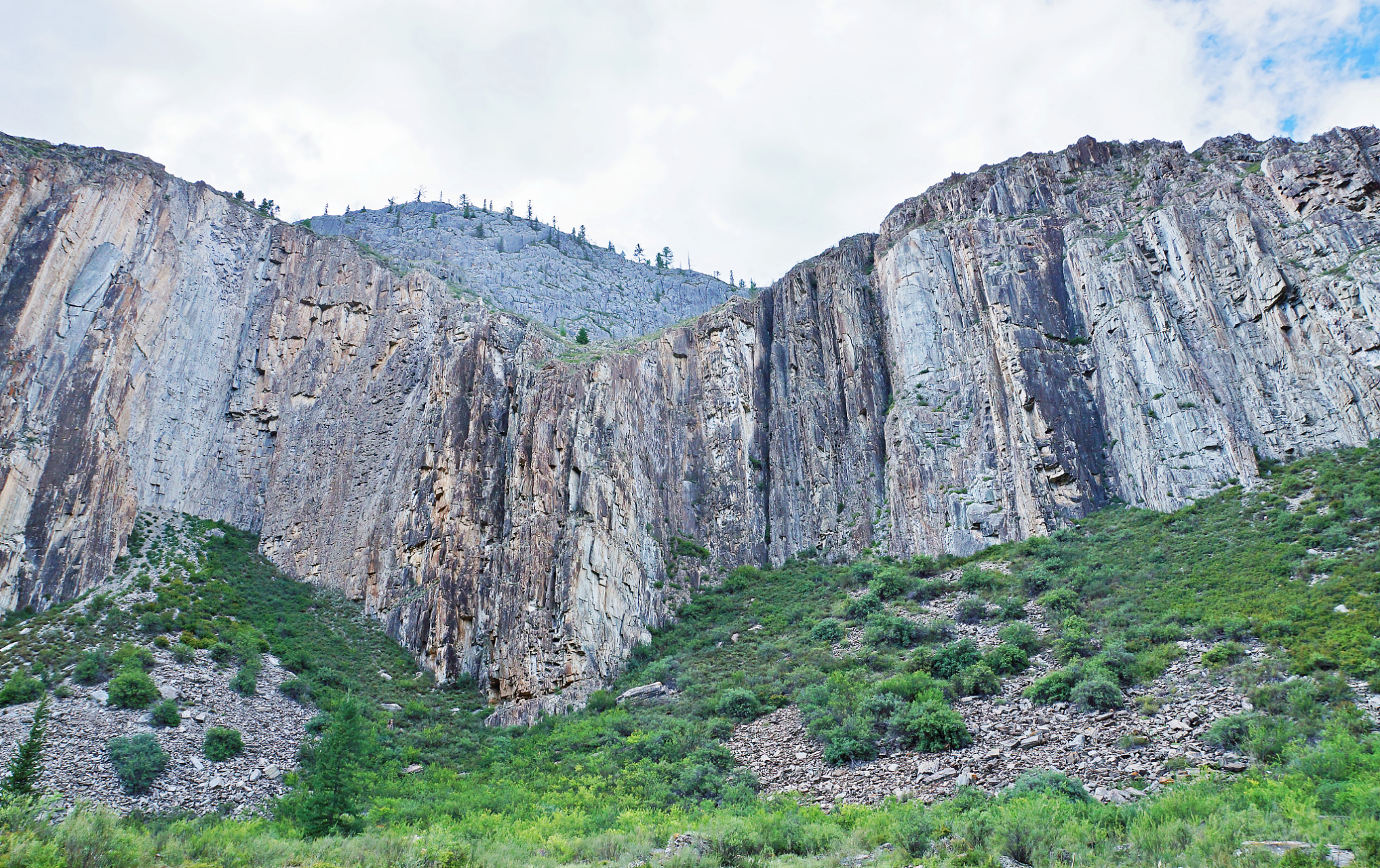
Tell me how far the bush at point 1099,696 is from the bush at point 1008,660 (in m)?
3.51

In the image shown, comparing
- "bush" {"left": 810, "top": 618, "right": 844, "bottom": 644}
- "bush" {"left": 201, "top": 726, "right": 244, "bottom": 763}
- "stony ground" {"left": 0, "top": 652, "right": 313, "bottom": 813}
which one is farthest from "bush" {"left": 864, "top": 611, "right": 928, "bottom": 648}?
"bush" {"left": 201, "top": 726, "right": 244, "bottom": 763}

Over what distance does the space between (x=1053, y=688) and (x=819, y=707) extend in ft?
23.4

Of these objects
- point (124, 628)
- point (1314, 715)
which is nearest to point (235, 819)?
point (124, 628)

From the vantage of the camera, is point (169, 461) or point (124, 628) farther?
point (169, 461)

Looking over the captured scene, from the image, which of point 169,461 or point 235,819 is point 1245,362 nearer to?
point 235,819

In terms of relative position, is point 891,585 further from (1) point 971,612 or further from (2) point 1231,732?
(2) point 1231,732

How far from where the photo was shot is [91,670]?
25.4 m

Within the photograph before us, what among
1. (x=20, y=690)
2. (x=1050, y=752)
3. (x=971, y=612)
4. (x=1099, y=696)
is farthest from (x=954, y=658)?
(x=20, y=690)

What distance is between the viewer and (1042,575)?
31359 mm

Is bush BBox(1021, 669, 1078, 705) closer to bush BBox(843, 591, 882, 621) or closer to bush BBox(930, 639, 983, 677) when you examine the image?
bush BBox(930, 639, 983, 677)

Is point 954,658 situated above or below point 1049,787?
above

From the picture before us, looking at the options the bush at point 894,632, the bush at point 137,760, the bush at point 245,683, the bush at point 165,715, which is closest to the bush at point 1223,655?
the bush at point 894,632

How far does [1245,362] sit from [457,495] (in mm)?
41482

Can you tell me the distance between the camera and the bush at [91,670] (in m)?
25.3
